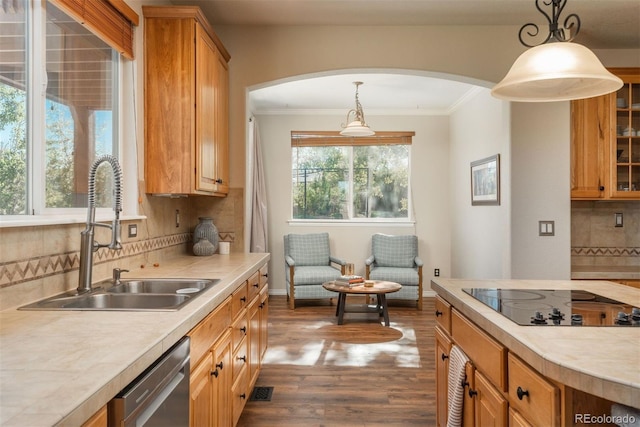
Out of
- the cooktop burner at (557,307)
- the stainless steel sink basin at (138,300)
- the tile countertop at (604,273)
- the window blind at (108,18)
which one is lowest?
the tile countertop at (604,273)

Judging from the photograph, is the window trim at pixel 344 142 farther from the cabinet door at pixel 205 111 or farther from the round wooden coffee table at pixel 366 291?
the cabinet door at pixel 205 111

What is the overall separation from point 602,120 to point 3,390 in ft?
13.8

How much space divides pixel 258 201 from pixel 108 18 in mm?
4016

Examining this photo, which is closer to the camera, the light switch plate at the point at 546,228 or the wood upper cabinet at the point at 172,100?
the wood upper cabinet at the point at 172,100

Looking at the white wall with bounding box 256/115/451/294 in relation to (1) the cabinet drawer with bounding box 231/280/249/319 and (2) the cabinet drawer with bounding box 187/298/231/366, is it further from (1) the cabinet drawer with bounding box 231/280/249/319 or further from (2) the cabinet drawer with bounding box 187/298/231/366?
(2) the cabinet drawer with bounding box 187/298/231/366

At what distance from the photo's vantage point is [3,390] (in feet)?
2.91

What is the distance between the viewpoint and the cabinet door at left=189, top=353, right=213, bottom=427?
1.60m

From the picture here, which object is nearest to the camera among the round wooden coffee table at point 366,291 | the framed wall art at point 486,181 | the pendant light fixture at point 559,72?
the pendant light fixture at point 559,72

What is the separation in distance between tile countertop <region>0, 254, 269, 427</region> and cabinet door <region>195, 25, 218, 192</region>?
1.26 m

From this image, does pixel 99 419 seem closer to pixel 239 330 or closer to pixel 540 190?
pixel 239 330

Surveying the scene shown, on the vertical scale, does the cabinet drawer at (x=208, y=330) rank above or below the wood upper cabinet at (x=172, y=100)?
below

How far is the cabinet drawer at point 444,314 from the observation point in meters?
2.09

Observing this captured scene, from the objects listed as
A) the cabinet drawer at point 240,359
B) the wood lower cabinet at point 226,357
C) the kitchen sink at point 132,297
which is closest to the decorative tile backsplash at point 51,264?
the kitchen sink at point 132,297

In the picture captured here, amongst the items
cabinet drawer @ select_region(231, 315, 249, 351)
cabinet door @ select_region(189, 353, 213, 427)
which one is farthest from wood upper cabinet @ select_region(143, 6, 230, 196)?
cabinet door @ select_region(189, 353, 213, 427)
